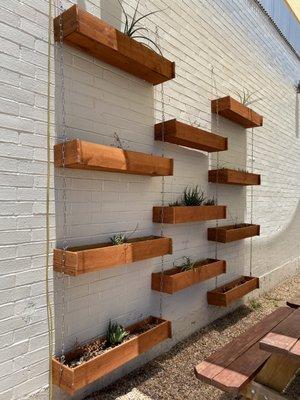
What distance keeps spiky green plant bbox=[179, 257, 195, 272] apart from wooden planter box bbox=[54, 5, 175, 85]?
1.63 metres

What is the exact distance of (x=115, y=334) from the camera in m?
2.50

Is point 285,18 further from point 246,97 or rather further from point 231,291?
point 231,291

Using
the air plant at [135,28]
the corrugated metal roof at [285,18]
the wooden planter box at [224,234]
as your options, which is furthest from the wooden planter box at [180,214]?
the corrugated metal roof at [285,18]

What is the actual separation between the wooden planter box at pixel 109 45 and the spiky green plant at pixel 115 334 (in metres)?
1.83

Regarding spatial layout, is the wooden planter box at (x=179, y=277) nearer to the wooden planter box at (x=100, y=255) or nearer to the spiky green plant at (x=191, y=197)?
Answer: the wooden planter box at (x=100, y=255)

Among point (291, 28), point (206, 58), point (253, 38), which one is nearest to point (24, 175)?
point (206, 58)

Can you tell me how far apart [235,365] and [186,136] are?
175 centimetres

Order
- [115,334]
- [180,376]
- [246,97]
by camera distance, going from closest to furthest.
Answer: [115,334] → [180,376] → [246,97]

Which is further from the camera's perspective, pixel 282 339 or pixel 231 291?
pixel 231 291

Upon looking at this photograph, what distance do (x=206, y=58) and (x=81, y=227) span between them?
7.81 feet

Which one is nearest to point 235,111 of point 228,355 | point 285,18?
point 228,355

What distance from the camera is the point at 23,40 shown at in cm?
202

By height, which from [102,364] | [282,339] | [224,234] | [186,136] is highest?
[186,136]

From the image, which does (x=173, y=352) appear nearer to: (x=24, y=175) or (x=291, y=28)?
(x=24, y=175)
